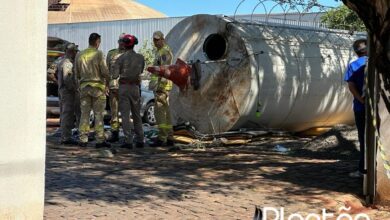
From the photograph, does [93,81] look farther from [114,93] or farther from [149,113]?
[149,113]

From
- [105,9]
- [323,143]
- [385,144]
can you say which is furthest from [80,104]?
[105,9]

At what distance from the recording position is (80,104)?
11.6 meters

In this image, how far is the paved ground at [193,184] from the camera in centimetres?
645

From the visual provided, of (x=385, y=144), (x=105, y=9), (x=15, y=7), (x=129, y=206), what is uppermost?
(x=105, y=9)

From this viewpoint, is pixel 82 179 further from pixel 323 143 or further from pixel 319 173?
pixel 323 143

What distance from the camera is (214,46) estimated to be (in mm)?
12555

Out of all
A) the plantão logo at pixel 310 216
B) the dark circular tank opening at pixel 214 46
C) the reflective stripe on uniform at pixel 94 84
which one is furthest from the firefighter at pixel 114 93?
the plantão logo at pixel 310 216

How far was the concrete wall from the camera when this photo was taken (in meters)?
4.73

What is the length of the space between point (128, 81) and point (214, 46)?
221 centimetres

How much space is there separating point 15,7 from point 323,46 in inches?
377

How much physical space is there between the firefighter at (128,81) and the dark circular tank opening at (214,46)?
1730 millimetres

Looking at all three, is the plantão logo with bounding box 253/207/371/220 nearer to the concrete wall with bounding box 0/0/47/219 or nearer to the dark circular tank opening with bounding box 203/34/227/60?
the concrete wall with bounding box 0/0/47/219

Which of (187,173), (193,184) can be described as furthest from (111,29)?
(193,184)

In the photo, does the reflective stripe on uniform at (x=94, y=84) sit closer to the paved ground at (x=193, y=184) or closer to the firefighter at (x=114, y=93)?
the firefighter at (x=114, y=93)
